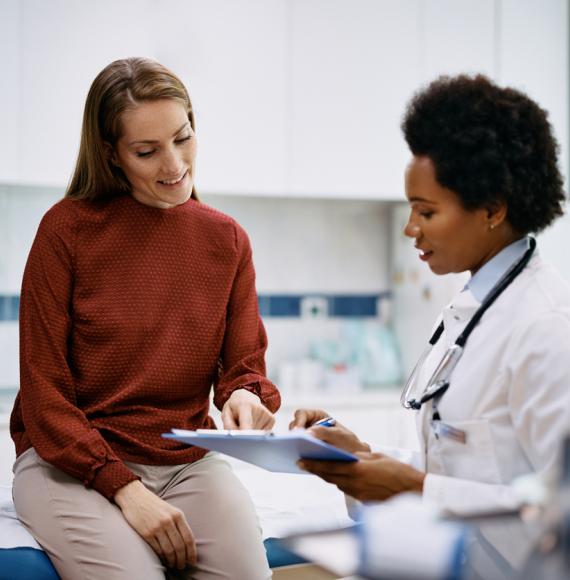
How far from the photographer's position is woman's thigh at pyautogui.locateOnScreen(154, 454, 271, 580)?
5.13ft

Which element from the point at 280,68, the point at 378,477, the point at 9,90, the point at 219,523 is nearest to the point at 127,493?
the point at 219,523

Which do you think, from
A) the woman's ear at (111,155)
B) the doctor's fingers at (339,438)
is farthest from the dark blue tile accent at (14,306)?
the doctor's fingers at (339,438)

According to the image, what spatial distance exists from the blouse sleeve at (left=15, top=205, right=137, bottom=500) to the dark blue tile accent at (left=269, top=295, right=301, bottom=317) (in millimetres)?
1979

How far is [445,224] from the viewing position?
1.29 meters

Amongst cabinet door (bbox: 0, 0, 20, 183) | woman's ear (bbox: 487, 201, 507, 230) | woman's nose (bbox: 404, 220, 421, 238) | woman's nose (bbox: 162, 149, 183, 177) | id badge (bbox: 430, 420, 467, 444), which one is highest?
cabinet door (bbox: 0, 0, 20, 183)

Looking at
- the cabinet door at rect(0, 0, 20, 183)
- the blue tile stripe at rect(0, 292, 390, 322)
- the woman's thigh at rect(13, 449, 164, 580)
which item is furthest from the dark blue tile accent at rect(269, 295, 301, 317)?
the woman's thigh at rect(13, 449, 164, 580)

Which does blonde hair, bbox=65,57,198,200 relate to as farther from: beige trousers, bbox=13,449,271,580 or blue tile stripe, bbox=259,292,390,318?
blue tile stripe, bbox=259,292,390,318

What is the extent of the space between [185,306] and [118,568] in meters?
0.56

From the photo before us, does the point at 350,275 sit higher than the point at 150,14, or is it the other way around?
the point at 150,14

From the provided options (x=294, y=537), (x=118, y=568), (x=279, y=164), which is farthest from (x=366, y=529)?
(x=279, y=164)

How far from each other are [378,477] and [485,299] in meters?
0.33

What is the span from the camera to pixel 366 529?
787 millimetres

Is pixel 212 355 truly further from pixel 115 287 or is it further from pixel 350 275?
pixel 350 275

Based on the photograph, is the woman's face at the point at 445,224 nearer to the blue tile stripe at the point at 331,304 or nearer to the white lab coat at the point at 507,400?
the white lab coat at the point at 507,400
